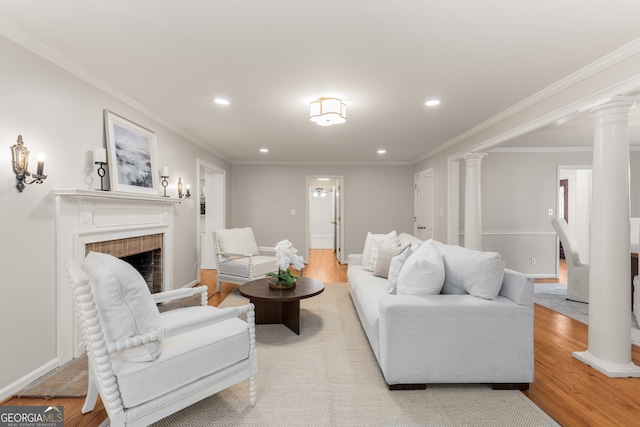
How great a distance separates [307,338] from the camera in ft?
9.43

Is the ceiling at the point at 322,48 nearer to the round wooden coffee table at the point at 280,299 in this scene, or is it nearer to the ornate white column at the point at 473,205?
the ornate white column at the point at 473,205

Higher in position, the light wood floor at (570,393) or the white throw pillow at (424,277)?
the white throw pillow at (424,277)

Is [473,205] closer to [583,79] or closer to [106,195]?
[583,79]

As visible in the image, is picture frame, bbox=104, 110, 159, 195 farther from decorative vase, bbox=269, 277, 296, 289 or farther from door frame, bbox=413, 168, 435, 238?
door frame, bbox=413, 168, 435, 238

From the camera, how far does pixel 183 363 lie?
1570mm

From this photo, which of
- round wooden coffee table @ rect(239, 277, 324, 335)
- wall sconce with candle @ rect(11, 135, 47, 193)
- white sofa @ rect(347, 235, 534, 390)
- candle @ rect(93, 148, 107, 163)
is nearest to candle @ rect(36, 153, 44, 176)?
wall sconce with candle @ rect(11, 135, 47, 193)

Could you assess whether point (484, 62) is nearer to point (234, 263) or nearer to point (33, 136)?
point (33, 136)

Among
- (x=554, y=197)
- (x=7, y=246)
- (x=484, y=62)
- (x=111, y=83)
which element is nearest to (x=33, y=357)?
(x=7, y=246)

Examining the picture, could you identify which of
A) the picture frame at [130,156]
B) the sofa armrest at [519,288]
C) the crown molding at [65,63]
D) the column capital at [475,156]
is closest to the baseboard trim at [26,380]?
the picture frame at [130,156]

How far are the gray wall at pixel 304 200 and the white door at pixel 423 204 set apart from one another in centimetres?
23

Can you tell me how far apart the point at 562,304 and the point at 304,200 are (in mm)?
4808

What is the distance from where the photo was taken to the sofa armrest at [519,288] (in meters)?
2.02

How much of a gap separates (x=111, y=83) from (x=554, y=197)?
6458mm

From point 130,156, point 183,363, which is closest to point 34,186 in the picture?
point 130,156
